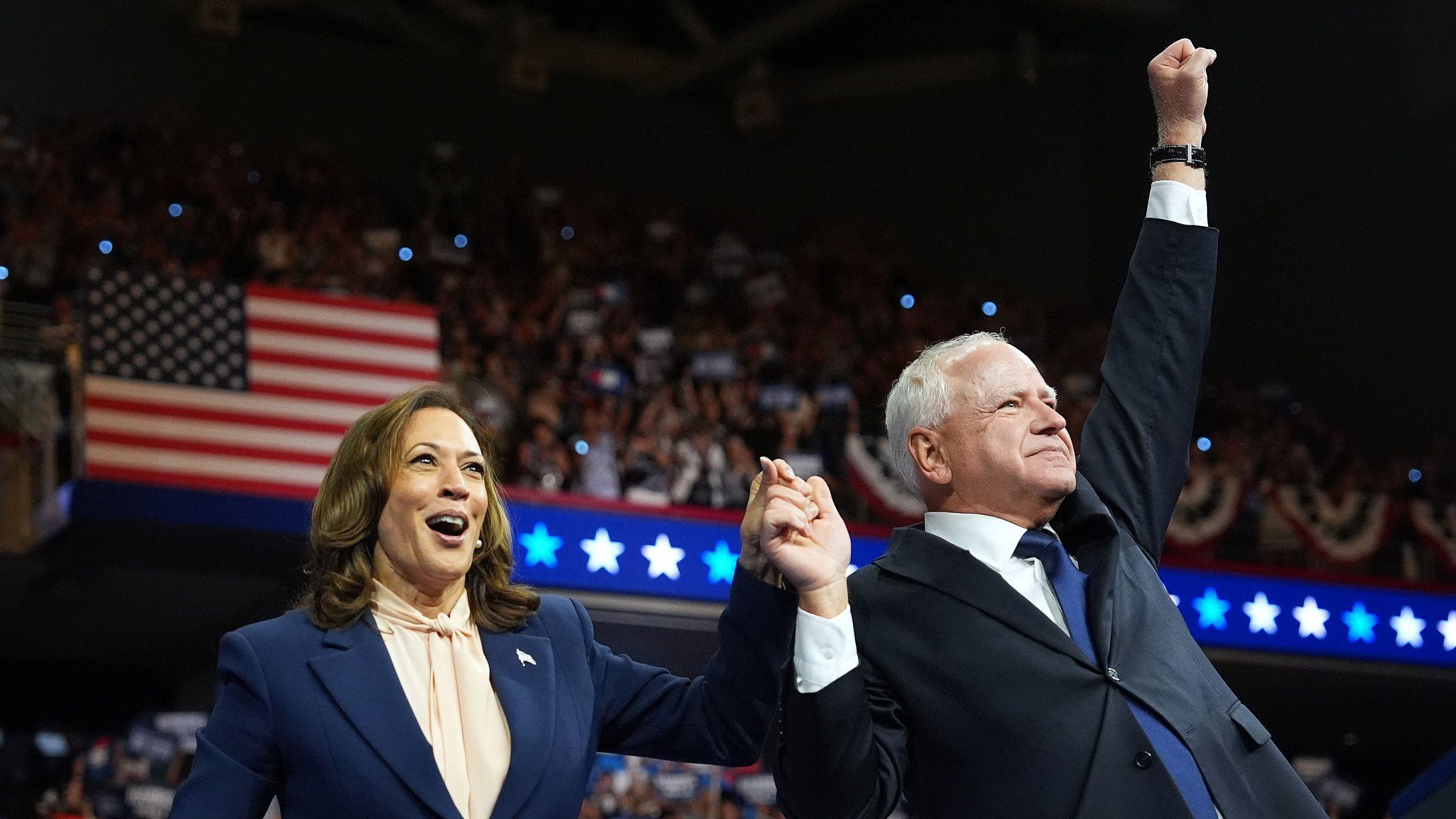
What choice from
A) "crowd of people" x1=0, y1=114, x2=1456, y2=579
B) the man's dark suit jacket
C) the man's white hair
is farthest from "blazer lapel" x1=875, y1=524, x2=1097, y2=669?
"crowd of people" x1=0, y1=114, x2=1456, y2=579

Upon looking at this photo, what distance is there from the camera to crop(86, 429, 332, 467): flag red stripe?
24.9ft

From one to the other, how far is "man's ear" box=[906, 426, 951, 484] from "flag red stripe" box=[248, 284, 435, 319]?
230 inches

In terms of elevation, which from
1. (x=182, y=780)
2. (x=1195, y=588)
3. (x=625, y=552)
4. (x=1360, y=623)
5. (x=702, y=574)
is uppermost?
(x=625, y=552)

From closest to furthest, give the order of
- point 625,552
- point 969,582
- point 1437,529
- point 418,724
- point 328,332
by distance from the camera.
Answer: point 418,724 → point 969,582 → point 328,332 → point 625,552 → point 1437,529

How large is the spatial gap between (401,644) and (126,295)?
20.4ft

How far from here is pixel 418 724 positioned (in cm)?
199

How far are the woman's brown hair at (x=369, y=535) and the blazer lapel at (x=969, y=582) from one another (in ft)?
1.84

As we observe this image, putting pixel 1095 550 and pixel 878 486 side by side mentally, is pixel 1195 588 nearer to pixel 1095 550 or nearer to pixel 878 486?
pixel 878 486

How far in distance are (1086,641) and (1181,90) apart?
0.93 m

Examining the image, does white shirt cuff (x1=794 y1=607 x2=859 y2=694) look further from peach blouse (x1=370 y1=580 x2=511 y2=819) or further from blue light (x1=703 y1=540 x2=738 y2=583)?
blue light (x1=703 y1=540 x2=738 y2=583)

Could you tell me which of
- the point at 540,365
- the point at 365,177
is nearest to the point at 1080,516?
the point at 540,365

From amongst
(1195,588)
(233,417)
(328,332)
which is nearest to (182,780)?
(233,417)

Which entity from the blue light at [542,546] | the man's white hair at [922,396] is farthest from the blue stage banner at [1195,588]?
the man's white hair at [922,396]

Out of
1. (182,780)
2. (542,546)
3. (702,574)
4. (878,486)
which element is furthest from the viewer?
(878,486)
